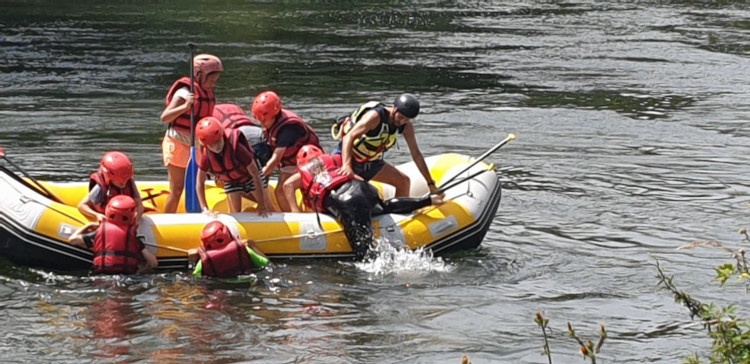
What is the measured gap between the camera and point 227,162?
854cm

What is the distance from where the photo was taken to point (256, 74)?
18.3 m

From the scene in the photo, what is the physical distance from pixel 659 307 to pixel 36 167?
662 centimetres

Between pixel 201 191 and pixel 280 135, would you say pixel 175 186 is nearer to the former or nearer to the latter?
pixel 201 191

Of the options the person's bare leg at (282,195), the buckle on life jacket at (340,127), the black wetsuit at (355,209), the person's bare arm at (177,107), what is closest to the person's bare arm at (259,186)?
the black wetsuit at (355,209)

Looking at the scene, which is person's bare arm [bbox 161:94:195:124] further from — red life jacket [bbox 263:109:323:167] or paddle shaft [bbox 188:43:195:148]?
red life jacket [bbox 263:109:323:167]

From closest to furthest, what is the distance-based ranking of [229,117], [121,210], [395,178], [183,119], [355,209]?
[121,210] → [355,209] → [183,119] → [395,178] → [229,117]

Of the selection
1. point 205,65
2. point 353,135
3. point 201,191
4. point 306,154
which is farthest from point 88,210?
point 353,135

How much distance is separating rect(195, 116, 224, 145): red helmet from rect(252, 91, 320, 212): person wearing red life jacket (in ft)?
2.13

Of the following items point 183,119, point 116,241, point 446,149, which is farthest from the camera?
point 446,149

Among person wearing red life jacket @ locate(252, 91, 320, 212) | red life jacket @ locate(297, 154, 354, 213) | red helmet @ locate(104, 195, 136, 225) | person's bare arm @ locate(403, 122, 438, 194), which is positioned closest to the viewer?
red helmet @ locate(104, 195, 136, 225)

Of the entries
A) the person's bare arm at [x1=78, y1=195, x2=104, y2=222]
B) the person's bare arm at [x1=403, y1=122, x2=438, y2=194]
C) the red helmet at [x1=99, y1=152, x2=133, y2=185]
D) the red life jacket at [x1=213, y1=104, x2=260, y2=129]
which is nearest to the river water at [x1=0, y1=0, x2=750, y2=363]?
the person's bare arm at [x1=78, y1=195, x2=104, y2=222]

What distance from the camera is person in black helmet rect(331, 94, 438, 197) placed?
8727mm

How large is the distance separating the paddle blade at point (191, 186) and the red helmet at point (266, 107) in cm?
57

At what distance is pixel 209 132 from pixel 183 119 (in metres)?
0.80
